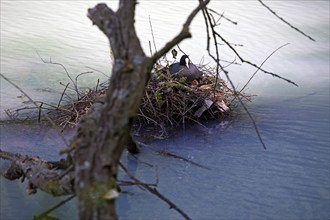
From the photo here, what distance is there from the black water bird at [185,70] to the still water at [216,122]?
269 mm

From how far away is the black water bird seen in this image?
114 inches

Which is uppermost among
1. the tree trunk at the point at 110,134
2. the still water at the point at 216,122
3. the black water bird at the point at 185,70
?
the tree trunk at the point at 110,134

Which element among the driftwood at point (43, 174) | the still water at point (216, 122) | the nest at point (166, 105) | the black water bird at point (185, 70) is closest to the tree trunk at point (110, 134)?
the driftwood at point (43, 174)

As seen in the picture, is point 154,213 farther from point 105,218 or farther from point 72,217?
point 105,218

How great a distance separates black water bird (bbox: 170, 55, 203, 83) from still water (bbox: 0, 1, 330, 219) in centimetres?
27

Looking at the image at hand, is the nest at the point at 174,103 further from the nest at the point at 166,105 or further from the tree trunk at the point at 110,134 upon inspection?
the tree trunk at the point at 110,134

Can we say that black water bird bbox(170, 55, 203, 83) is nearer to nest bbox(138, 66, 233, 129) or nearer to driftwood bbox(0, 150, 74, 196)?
nest bbox(138, 66, 233, 129)

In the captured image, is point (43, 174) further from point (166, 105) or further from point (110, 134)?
point (166, 105)

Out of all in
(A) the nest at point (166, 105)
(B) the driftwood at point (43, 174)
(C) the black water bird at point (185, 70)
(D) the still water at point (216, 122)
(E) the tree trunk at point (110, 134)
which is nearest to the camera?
(E) the tree trunk at point (110, 134)

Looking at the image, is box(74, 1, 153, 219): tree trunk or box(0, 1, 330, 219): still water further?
box(0, 1, 330, 219): still water

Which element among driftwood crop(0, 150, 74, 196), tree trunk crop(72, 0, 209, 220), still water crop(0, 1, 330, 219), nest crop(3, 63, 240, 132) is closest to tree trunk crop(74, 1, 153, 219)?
tree trunk crop(72, 0, 209, 220)

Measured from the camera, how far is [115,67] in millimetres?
877

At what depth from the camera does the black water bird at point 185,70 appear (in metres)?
2.90

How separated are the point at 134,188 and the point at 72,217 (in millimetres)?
302
